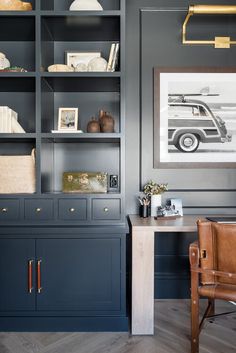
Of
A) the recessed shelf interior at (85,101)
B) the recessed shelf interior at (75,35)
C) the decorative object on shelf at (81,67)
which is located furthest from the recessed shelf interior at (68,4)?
the recessed shelf interior at (85,101)

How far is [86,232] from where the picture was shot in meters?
2.29

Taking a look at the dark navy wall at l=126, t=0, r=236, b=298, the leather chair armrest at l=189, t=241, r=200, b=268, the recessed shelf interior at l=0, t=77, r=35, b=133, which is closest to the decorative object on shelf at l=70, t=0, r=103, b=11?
the dark navy wall at l=126, t=0, r=236, b=298

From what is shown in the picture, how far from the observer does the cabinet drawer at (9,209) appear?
7.54ft

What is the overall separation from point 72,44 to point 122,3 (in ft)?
2.13

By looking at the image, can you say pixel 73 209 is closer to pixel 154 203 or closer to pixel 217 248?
pixel 154 203

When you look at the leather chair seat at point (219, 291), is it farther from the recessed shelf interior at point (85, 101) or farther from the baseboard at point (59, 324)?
the recessed shelf interior at point (85, 101)

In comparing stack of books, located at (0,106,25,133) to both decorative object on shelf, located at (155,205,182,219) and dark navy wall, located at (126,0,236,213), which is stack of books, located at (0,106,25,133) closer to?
dark navy wall, located at (126,0,236,213)

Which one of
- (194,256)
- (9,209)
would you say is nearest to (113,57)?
(9,209)

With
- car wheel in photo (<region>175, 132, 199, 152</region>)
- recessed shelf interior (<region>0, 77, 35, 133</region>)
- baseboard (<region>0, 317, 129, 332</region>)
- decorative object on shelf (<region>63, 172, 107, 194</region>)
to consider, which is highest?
recessed shelf interior (<region>0, 77, 35, 133</region>)

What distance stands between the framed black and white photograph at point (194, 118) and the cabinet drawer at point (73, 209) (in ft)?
2.79

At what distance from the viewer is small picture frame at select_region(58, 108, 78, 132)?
2516mm

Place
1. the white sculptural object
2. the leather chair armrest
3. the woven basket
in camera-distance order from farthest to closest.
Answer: the white sculptural object, the woven basket, the leather chair armrest

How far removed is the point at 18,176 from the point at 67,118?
613 millimetres

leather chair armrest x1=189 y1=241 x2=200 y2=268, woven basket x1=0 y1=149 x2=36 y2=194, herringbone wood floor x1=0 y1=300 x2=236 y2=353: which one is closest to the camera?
leather chair armrest x1=189 y1=241 x2=200 y2=268
